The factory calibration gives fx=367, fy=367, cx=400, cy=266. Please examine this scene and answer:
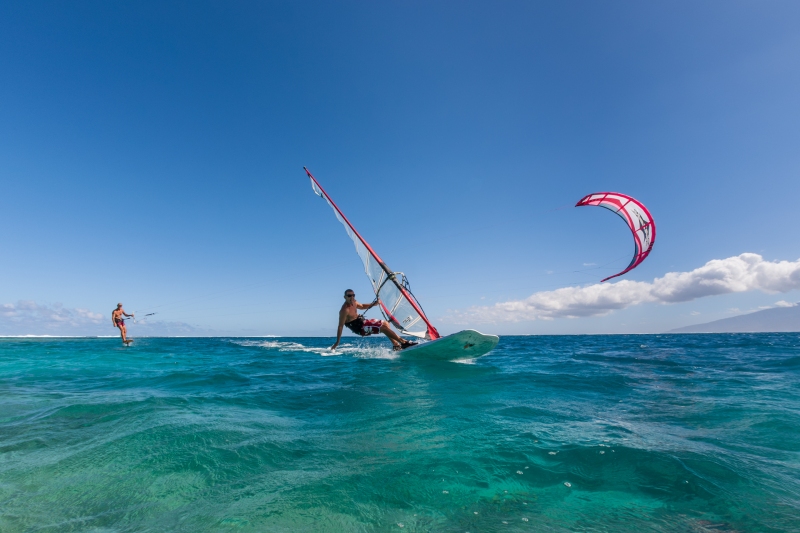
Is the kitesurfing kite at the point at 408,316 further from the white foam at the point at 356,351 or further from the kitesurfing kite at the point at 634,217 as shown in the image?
the kitesurfing kite at the point at 634,217

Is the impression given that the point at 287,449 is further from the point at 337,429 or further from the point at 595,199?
the point at 595,199

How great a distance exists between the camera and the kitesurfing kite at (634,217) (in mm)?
15594

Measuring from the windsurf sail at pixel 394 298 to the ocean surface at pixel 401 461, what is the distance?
8796mm

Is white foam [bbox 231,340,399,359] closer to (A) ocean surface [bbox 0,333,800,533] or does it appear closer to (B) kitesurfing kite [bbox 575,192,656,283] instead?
(A) ocean surface [bbox 0,333,800,533]

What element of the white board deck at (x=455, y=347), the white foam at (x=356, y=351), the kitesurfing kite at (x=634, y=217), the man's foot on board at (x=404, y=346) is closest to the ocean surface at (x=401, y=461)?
the white board deck at (x=455, y=347)

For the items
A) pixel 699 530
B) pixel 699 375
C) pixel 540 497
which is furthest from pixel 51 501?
pixel 699 375

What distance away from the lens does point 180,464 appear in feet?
13.0

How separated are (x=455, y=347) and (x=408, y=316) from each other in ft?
12.7

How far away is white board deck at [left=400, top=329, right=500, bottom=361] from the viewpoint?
13.5 meters

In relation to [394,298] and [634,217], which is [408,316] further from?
[634,217]

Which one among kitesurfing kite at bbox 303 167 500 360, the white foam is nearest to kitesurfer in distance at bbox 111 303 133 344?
the white foam

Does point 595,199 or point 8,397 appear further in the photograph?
point 595,199

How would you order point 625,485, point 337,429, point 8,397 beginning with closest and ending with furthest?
point 625,485
point 337,429
point 8,397

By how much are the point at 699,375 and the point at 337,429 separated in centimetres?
1101
